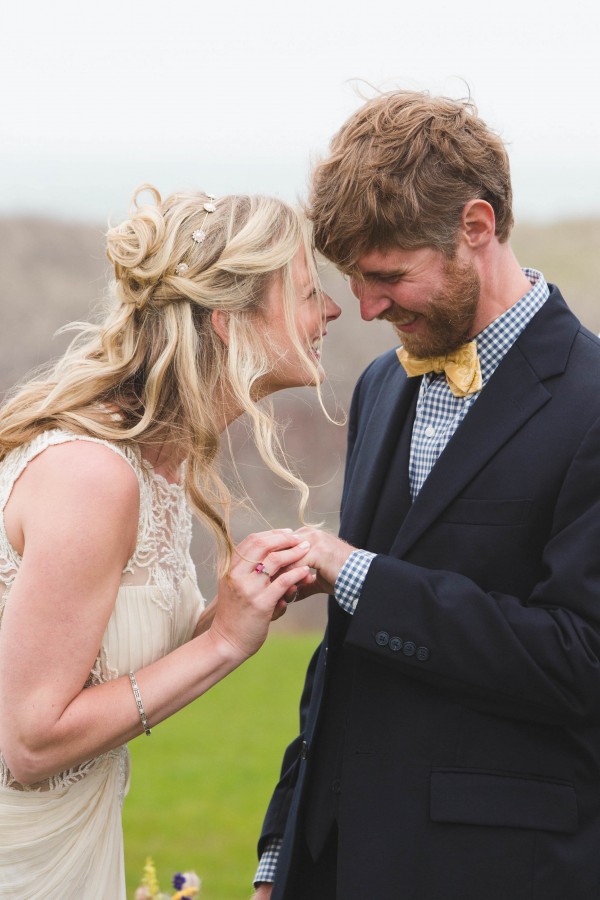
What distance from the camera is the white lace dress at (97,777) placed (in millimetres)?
3088

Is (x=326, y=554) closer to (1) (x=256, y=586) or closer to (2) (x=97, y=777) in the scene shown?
(1) (x=256, y=586)

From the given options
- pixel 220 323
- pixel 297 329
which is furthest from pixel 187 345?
pixel 297 329

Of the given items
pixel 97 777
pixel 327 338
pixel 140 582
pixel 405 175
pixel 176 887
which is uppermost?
pixel 405 175

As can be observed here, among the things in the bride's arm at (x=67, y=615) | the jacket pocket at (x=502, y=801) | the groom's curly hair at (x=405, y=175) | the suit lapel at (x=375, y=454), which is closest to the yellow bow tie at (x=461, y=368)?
the suit lapel at (x=375, y=454)

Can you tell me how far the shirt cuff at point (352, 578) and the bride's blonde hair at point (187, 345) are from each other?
0.68 feet

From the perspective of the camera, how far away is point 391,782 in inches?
120

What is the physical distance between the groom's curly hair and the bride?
21 centimetres

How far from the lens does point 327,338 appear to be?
22.0 m

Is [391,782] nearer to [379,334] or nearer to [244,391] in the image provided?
[244,391]

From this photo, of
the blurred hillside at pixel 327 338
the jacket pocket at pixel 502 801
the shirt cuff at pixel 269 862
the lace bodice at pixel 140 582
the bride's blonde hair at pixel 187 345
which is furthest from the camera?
the blurred hillside at pixel 327 338

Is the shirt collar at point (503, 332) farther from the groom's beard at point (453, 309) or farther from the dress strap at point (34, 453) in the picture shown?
the dress strap at point (34, 453)

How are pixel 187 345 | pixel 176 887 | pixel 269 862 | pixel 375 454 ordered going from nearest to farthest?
pixel 187 345 < pixel 375 454 < pixel 269 862 < pixel 176 887

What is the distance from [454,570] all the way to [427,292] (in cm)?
79

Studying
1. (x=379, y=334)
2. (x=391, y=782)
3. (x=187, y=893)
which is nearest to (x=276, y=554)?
(x=391, y=782)
